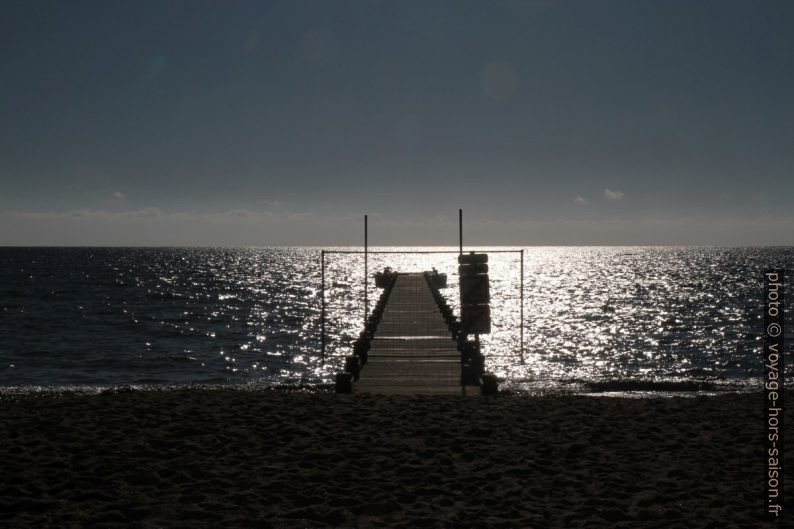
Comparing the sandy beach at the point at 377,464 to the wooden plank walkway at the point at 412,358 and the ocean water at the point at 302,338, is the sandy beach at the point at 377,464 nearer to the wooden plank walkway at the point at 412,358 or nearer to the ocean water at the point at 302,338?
the wooden plank walkway at the point at 412,358

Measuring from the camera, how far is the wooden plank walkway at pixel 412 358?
49.5 ft

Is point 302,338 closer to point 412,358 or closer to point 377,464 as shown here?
point 412,358

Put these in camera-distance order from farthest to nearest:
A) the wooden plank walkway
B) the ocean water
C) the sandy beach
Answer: the ocean water < the wooden plank walkway < the sandy beach

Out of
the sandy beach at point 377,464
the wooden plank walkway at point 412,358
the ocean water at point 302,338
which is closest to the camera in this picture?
the sandy beach at point 377,464

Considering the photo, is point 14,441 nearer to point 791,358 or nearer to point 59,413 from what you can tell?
point 59,413

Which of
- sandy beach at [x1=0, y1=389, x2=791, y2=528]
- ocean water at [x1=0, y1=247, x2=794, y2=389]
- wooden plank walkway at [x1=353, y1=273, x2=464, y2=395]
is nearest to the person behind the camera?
sandy beach at [x1=0, y1=389, x2=791, y2=528]

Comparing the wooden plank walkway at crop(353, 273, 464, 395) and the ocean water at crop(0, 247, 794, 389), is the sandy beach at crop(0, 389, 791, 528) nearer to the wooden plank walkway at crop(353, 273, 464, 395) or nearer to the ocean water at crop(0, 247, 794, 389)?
the wooden plank walkway at crop(353, 273, 464, 395)

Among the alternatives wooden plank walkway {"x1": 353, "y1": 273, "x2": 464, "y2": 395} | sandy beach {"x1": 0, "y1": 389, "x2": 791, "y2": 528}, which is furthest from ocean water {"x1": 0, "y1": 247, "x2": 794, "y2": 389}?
sandy beach {"x1": 0, "y1": 389, "x2": 791, "y2": 528}

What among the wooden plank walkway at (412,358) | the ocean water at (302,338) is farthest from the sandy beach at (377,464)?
the ocean water at (302,338)

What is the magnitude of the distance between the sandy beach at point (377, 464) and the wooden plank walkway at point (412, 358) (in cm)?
245

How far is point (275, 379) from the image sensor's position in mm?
26438

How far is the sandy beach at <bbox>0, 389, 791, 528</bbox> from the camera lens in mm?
6945

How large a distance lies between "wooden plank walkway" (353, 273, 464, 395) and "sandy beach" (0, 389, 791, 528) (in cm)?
245

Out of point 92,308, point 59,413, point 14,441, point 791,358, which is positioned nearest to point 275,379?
point 59,413
